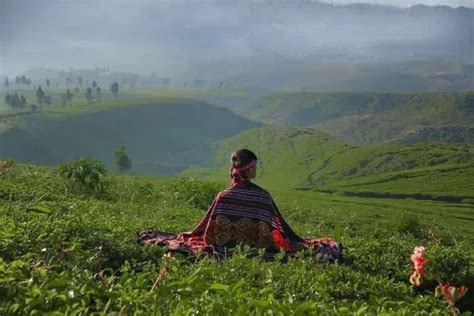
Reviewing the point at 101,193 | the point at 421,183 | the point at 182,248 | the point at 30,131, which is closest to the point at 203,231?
the point at 182,248

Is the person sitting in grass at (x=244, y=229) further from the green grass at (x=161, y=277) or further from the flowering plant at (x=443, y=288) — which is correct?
the flowering plant at (x=443, y=288)

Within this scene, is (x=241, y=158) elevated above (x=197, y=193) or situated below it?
above

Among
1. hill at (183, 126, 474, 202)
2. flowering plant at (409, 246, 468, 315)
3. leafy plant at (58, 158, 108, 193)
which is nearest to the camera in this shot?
flowering plant at (409, 246, 468, 315)

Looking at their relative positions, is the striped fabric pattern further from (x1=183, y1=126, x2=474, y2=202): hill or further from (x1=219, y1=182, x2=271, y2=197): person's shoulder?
(x1=183, y1=126, x2=474, y2=202): hill

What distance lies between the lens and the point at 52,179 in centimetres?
1848

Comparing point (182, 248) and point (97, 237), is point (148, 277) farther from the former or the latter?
point (182, 248)

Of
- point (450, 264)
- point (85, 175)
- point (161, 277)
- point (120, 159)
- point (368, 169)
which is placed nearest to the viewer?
point (161, 277)

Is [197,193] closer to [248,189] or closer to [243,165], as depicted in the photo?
[243,165]

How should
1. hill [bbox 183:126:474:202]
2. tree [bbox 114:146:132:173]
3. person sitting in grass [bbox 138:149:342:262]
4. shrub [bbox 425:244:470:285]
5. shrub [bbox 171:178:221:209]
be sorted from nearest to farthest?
shrub [bbox 425:244:470:285]
person sitting in grass [bbox 138:149:342:262]
shrub [bbox 171:178:221:209]
hill [bbox 183:126:474:202]
tree [bbox 114:146:132:173]

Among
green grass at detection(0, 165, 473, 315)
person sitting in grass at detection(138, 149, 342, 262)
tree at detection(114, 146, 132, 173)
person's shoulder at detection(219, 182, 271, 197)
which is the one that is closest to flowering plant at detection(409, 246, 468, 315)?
green grass at detection(0, 165, 473, 315)

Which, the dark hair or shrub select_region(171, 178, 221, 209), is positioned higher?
the dark hair

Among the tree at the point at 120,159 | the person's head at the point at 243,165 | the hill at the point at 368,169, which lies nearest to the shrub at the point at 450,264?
the person's head at the point at 243,165

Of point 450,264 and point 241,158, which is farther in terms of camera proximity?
point 241,158

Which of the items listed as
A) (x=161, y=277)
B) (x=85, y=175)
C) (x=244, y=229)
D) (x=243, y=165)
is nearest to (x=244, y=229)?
(x=244, y=229)
